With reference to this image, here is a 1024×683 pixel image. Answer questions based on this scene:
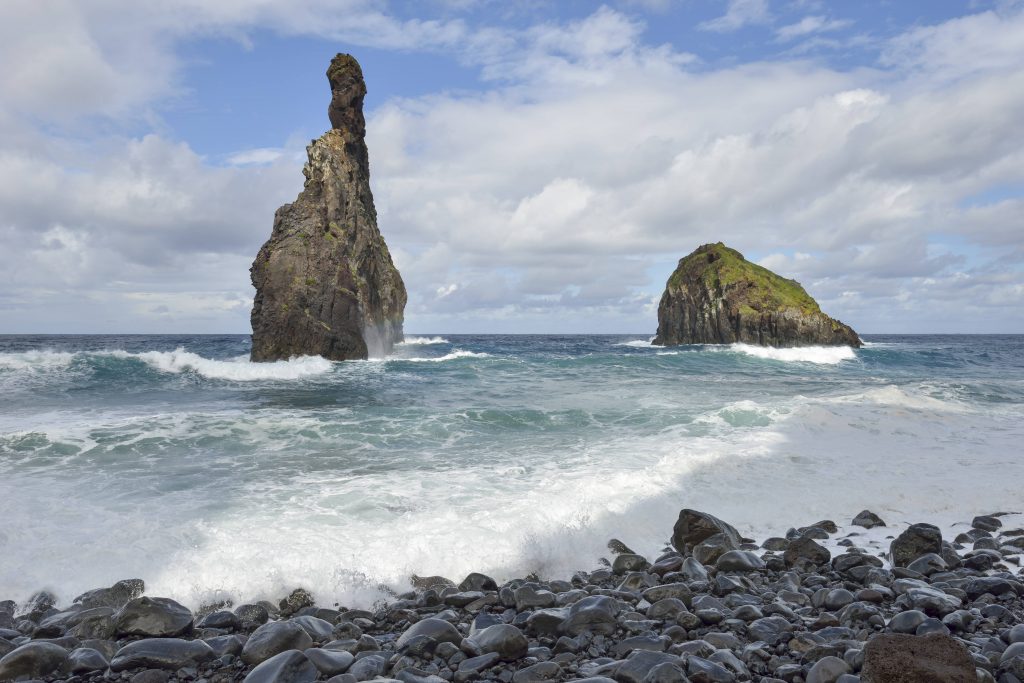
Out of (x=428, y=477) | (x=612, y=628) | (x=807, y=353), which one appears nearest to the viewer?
(x=612, y=628)

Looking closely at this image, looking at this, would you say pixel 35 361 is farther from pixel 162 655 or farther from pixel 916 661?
pixel 916 661

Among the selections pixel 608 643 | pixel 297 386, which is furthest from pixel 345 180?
pixel 608 643

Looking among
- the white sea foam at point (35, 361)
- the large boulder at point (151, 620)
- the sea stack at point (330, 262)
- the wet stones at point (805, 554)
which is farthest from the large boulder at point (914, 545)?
the white sea foam at point (35, 361)

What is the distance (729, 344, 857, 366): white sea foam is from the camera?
51.6 meters

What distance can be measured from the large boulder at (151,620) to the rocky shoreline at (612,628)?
1 cm

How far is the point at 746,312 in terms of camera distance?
6712 centimetres

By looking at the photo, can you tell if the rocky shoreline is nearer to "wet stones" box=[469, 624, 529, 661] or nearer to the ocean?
"wet stones" box=[469, 624, 529, 661]

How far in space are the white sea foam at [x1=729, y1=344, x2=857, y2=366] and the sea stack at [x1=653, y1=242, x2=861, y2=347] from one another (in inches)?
127

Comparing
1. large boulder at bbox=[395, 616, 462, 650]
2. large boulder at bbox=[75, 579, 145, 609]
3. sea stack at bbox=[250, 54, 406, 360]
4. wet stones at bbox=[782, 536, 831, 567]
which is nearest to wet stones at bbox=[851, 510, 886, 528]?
wet stones at bbox=[782, 536, 831, 567]

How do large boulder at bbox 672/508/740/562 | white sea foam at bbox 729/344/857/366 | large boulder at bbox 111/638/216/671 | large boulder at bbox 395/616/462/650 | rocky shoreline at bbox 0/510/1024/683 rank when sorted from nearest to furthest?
1. rocky shoreline at bbox 0/510/1024/683
2. large boulder at bbox 111/638/216/671
3. large boulder at bbox 395/616/462/650
4. large boulder at bbox 672/508/740/562
5. white sea foam at bbox 729/344/857/366

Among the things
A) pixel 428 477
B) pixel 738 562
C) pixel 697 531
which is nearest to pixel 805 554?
pixel 738 562

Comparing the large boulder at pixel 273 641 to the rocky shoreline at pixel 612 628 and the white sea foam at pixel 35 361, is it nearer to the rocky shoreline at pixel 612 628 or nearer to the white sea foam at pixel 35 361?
the rocky shoreline at pixel 612 628

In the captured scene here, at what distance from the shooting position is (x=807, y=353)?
5653 centimetres

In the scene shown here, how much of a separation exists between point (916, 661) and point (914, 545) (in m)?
4.39
